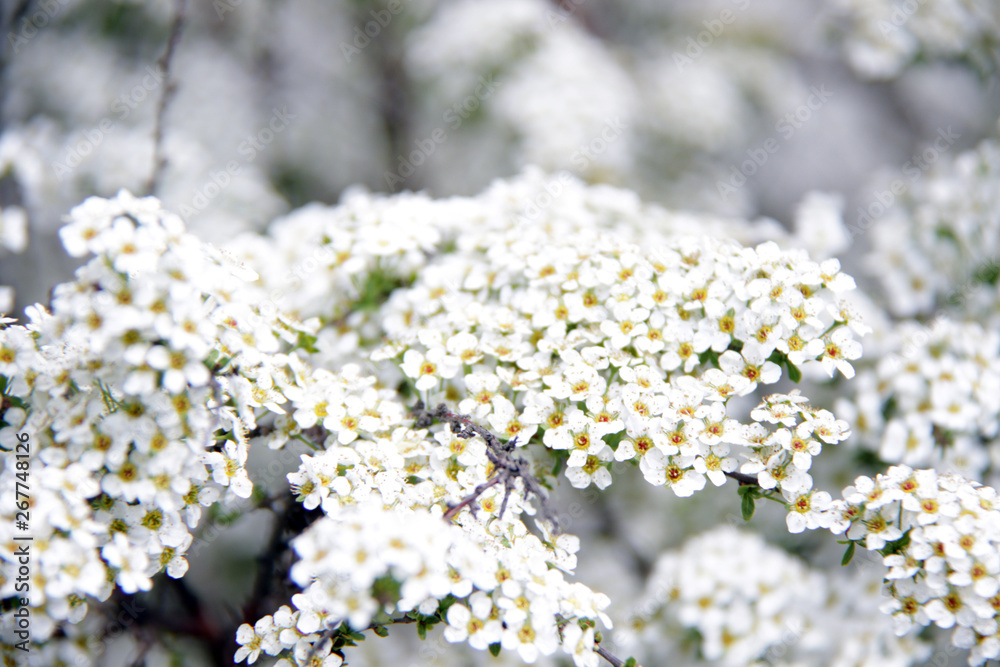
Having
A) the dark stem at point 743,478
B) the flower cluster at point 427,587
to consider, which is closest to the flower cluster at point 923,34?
the dark stem at point 743,478

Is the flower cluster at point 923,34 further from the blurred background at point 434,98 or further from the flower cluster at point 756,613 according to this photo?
the flower cluster at point 756,613

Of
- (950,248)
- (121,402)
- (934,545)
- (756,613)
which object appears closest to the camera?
(121,402)

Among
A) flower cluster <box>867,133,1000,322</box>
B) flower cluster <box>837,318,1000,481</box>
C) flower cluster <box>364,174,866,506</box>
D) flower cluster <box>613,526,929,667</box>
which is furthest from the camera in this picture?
flower cluster <box>867,133,1000,322</box>

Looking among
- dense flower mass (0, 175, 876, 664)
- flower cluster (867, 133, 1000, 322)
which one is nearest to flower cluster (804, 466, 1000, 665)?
dense flower mass (0, 175, 876, 664)

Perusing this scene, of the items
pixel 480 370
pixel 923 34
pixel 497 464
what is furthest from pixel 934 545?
pixel 923 34

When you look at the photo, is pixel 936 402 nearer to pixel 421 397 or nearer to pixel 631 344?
pixel 631 344

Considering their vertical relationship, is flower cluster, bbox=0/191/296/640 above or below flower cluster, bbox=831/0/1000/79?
below

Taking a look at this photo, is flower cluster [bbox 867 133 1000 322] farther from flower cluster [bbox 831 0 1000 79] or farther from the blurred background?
the blurred background
